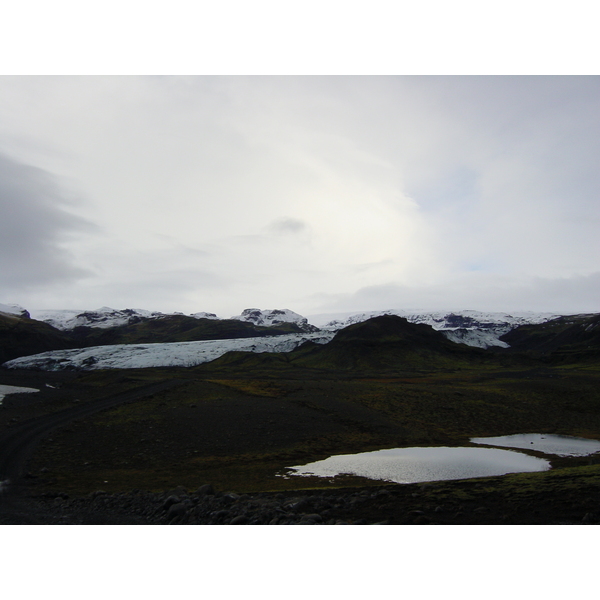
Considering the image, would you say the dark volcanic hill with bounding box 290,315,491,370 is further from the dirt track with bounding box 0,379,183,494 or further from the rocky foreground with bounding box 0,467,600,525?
the rocky foreground with bounding box 0,467,600,525

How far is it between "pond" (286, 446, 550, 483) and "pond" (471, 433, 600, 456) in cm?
429

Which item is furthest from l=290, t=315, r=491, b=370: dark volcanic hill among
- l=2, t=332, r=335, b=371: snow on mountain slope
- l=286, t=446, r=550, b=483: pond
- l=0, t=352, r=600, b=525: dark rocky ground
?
l=286, t=446, r=550, b=483: pond

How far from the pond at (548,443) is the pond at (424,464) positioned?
169 inches

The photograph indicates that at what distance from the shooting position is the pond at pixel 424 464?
26578 millimetres

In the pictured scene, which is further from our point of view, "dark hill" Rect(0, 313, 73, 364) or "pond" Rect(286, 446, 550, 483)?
"dark hill" Rect(0, 313, 73, 364)

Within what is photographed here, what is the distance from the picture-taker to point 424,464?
3002 centimetres

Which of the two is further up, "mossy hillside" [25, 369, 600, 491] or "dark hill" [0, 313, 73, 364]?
"dark hill" [0, 313, 73, 364]

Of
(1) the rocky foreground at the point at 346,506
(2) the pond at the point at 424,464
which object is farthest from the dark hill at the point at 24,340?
(1) the rocky foreground at the point at 346,506

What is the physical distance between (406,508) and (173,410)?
116 ft

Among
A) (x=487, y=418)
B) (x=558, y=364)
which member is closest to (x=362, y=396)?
(x=487, y=418)

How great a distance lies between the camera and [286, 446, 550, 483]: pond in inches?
1046

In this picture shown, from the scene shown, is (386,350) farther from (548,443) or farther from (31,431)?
(31,431)

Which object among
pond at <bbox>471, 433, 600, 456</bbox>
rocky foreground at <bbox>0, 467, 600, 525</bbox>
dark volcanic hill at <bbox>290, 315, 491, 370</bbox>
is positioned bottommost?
pond at <bbox>471, 433, 600, 456</bbox>

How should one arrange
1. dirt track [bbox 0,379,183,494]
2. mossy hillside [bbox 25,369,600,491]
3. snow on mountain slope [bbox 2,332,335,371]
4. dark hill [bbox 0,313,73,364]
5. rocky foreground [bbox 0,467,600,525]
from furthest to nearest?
dark hill [bbox 0,313,73,364] → snow on mountain slope [bbox 2,332,335,371] → mossy hillside [bbox 25,369,600,491] → dirt track [bbox 0,379,183,494] → rocky foreground [bbox 0,467,600,525]
